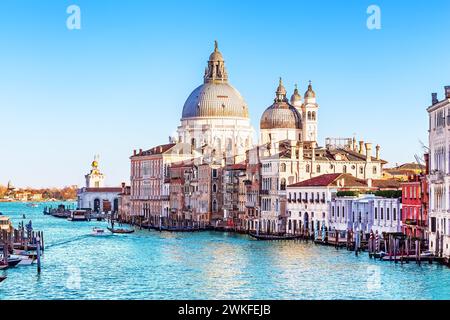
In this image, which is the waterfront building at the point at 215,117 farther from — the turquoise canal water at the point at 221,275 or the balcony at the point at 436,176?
the balcony at the point at 436,176

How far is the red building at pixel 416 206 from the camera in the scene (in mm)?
19141

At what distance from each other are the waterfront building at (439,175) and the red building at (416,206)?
117 centimetres

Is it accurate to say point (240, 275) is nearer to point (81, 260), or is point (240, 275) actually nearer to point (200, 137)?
point (81, 260)

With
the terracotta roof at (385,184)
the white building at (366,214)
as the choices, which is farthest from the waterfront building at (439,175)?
the terracotta roof at (385,184)

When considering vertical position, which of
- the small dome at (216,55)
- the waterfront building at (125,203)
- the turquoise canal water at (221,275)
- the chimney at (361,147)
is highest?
the small dome at (216,55)

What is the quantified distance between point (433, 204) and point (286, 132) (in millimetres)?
23988

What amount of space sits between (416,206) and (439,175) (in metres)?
3.15

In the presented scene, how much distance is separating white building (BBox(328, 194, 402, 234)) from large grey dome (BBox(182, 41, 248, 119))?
2142 cm

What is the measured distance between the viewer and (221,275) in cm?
1577

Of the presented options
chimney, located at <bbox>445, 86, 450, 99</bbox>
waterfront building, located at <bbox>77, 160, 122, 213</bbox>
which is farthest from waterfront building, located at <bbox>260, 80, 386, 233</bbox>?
waterfront building, located at <bbox>77, 160, 122, 213</bbox>

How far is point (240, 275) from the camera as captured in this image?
52.0 feet
